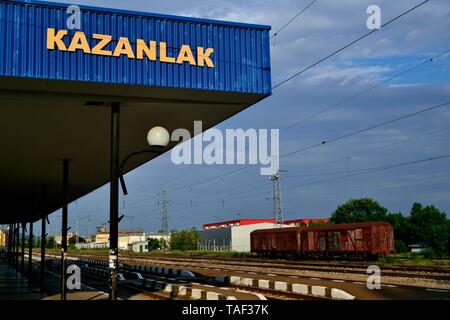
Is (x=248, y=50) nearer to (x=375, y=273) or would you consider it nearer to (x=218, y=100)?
(x=218, y=100)

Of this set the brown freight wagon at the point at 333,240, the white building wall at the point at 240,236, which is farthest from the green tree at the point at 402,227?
the brown freight wagon at the point at 333,240

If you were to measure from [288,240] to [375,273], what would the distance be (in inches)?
877

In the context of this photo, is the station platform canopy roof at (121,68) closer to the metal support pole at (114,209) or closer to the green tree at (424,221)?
the metal support pole at (114,209)

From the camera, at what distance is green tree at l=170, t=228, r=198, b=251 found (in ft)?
343

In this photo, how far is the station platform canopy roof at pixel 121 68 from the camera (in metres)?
9.46

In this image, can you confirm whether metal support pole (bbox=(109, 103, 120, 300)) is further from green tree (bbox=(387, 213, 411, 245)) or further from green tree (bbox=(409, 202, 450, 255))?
green tree (bbox=(387, 213, 411, 245))

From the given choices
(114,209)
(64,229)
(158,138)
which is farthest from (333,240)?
(158,138)

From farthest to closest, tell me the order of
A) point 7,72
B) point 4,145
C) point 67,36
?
point 4,145
point 67,36
point 7,72

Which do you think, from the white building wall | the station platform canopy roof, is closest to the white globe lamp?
the station platform canopy roof

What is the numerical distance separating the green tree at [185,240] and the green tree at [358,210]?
28.6m

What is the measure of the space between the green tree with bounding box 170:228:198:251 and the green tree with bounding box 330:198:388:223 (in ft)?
94.0

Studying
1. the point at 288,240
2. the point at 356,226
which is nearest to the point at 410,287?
the point at 356,226

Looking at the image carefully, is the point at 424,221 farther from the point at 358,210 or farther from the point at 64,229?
the point at 64,229
